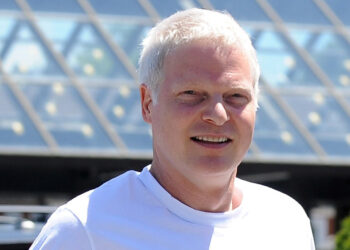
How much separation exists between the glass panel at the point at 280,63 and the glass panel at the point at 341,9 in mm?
926

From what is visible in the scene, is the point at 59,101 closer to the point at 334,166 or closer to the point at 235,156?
the point at 334,166

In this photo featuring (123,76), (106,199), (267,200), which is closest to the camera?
(106,199)

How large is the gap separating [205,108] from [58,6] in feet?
40.3

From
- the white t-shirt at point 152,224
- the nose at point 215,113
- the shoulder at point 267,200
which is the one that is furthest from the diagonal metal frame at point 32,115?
the nose at point 215,113

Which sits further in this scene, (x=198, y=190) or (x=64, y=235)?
(x=198, y=190)

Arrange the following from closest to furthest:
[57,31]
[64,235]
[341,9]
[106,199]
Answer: [64,235] → [106,199] → [57,31] → [341,9]

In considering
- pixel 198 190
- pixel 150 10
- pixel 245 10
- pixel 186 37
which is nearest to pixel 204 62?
pixel 186 37

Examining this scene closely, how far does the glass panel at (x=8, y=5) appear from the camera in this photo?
14570 millimetres

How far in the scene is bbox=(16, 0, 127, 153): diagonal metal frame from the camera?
45.8 ft

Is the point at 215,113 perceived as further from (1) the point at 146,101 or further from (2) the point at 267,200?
(2) the point at 267,200

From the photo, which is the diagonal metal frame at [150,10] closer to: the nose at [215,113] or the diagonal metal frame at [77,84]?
the diagonal metal frame at [77,84]

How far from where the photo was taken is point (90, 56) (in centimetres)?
1447

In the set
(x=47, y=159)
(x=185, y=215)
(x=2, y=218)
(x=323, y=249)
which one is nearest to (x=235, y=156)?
(x=185, y=215)

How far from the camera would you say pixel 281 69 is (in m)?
14.8
